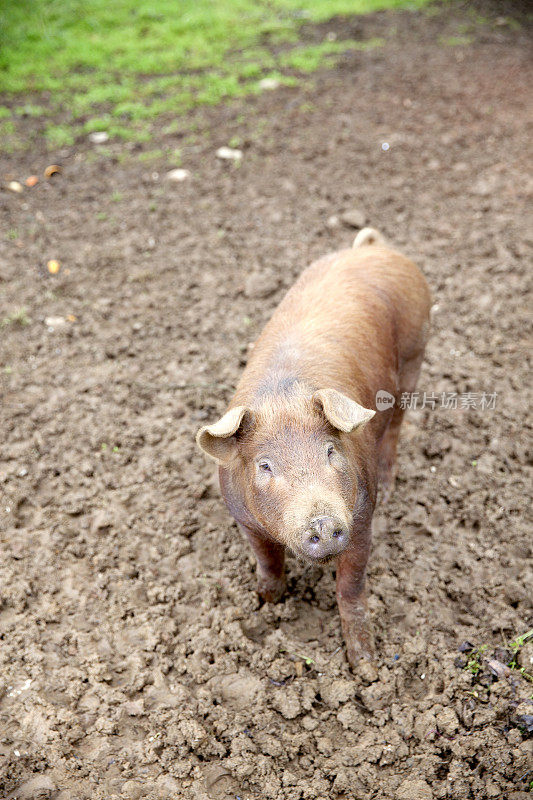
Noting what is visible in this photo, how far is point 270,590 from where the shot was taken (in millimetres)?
4270

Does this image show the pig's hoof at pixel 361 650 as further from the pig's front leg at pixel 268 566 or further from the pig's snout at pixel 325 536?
the pig's snout at pixel 325 536

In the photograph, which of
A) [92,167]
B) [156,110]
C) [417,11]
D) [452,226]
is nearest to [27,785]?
[452,226]

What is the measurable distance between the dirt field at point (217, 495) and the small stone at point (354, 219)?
0.30ft

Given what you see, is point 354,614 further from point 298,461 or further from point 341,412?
point 341,412

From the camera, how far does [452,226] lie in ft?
23.7

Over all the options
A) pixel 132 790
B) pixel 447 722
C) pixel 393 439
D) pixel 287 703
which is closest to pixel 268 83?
pixel 393 439

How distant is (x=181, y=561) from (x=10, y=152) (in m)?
6.21

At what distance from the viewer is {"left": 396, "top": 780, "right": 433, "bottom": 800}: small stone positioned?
340 cm

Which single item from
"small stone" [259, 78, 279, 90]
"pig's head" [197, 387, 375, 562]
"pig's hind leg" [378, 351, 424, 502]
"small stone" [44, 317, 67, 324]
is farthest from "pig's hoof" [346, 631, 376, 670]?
"small stone" [259, 78, 279, 90]

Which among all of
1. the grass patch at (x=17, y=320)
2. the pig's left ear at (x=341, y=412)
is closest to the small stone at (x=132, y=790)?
the pig's left ear at (x=341, y=412)

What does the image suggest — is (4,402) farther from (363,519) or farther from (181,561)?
(363,519)

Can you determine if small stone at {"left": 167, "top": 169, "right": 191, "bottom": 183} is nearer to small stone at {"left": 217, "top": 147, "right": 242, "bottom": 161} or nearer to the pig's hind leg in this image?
small stone at {"left": 217, "top": 147, "right": 242, "bottom": 161}

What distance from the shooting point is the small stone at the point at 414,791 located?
11.2ft

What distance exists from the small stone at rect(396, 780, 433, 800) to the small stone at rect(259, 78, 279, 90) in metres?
8.50
